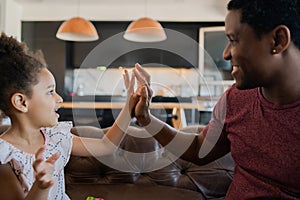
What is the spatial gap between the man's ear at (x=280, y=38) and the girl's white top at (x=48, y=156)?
661mm

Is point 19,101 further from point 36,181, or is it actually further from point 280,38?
point 280,38

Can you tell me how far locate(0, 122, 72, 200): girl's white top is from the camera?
80cm

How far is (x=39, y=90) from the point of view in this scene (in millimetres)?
871

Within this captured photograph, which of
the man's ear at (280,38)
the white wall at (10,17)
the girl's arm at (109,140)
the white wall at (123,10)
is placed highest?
the white wall at (123,10)

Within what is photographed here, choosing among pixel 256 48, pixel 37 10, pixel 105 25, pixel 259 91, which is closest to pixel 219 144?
pixel 259 91

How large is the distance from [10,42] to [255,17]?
0.63m

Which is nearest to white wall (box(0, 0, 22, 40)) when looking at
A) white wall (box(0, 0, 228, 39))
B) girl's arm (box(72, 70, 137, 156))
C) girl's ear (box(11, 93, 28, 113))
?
white wall (box(0, 0, 228, 39))

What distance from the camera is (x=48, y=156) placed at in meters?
0.93

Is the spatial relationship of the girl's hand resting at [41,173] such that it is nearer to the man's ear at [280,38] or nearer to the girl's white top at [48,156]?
the girl's white top at [48,156]

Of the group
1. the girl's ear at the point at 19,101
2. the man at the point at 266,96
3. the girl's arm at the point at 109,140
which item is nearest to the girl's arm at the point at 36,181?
the girl's ear at the point at 19,101

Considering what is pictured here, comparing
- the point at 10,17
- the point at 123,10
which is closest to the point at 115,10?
the point at 123,10

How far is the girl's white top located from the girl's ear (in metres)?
0.09

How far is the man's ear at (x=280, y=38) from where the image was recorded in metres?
0.76

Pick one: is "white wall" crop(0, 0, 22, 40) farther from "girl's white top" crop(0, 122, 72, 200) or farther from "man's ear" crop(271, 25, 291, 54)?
"man's ear" crop(271, 25, 291, 54)
